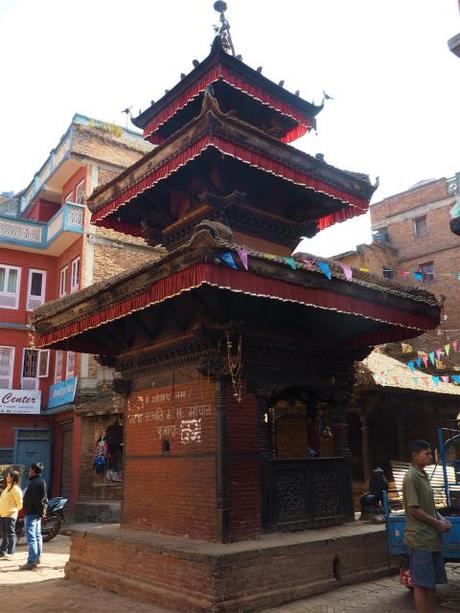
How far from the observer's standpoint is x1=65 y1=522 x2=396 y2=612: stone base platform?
695 centimetres

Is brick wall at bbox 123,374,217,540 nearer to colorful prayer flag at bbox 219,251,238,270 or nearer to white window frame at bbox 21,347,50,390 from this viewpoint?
colorful prayer flag at bbox 219,251,238,270

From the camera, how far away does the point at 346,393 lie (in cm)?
1012

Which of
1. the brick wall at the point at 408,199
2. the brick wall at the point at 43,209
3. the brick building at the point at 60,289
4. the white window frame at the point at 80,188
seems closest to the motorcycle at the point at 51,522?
the brick building at the point at 60,289

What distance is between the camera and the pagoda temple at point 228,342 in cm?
742

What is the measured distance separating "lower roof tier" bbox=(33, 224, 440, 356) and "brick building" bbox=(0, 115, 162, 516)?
12.1m

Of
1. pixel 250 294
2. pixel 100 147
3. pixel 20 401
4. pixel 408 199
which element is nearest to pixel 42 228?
pixel 100 147

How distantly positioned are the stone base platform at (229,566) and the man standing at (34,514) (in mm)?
1646

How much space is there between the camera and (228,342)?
8.13 m

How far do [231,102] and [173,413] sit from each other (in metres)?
5.86

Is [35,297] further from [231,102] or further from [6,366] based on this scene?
[231,102]

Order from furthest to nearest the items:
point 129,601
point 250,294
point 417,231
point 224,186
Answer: point 417,231, point 224,186, point 129,601, point 250,294

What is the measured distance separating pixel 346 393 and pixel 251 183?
400 centimetres

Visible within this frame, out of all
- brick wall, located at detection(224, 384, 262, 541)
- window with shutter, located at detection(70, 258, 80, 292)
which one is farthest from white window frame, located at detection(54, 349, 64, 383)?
brick wall, located at detection(224, 384, 262, 541)

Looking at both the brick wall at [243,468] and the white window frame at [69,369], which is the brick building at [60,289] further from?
the brick wall at [243,468]
